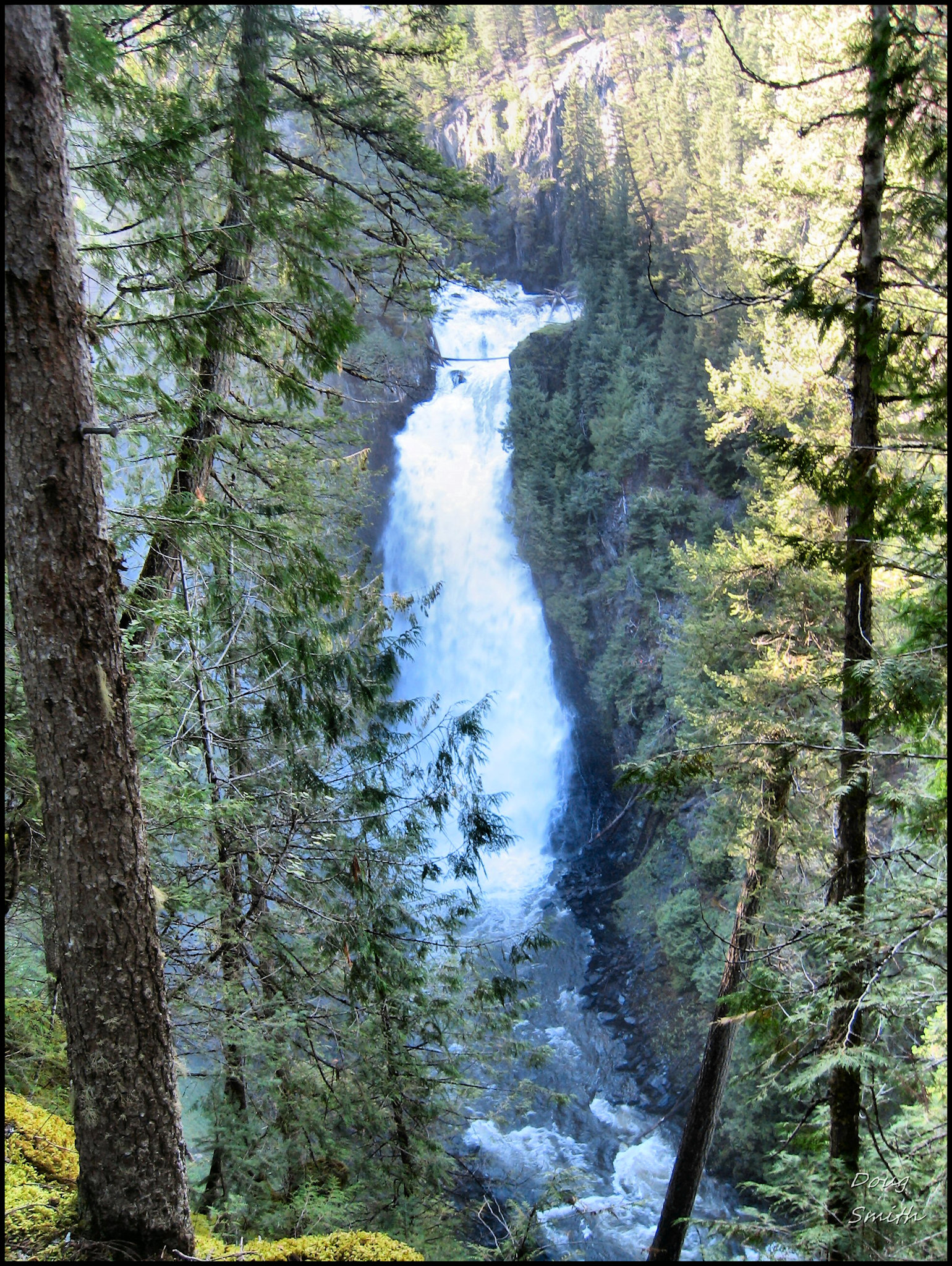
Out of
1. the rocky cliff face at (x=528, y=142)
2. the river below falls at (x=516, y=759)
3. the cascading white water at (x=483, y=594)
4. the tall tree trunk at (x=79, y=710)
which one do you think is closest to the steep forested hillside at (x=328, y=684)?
the tall tree trunk at (x=79, y=710)

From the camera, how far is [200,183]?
404 centimetres

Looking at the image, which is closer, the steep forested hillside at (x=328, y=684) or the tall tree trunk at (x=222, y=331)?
the steep forested hillside at (x=328, y=684)

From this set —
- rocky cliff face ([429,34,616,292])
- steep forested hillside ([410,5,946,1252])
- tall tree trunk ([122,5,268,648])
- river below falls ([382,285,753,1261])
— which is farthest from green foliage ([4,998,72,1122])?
rocky cliff face ([429,34,616,292])

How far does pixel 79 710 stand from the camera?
7.88 ft

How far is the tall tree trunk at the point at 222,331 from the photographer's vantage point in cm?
397

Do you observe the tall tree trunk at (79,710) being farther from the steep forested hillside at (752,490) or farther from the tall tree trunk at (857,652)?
the tall tree trunk at (857,652)

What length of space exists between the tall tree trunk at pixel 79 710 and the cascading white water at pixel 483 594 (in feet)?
46.7

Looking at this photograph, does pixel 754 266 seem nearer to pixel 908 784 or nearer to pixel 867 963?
pixel 908 784

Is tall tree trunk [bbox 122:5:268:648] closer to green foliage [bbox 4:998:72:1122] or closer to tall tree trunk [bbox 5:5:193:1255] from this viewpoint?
tall tree trunk [bbox 5:5:193:1255]

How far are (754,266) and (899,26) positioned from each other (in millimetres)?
7921

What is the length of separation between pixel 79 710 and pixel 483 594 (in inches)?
734

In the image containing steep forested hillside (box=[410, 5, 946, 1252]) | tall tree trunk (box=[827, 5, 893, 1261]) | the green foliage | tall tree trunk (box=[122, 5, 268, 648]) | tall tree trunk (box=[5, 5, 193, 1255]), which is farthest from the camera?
the green foliage
